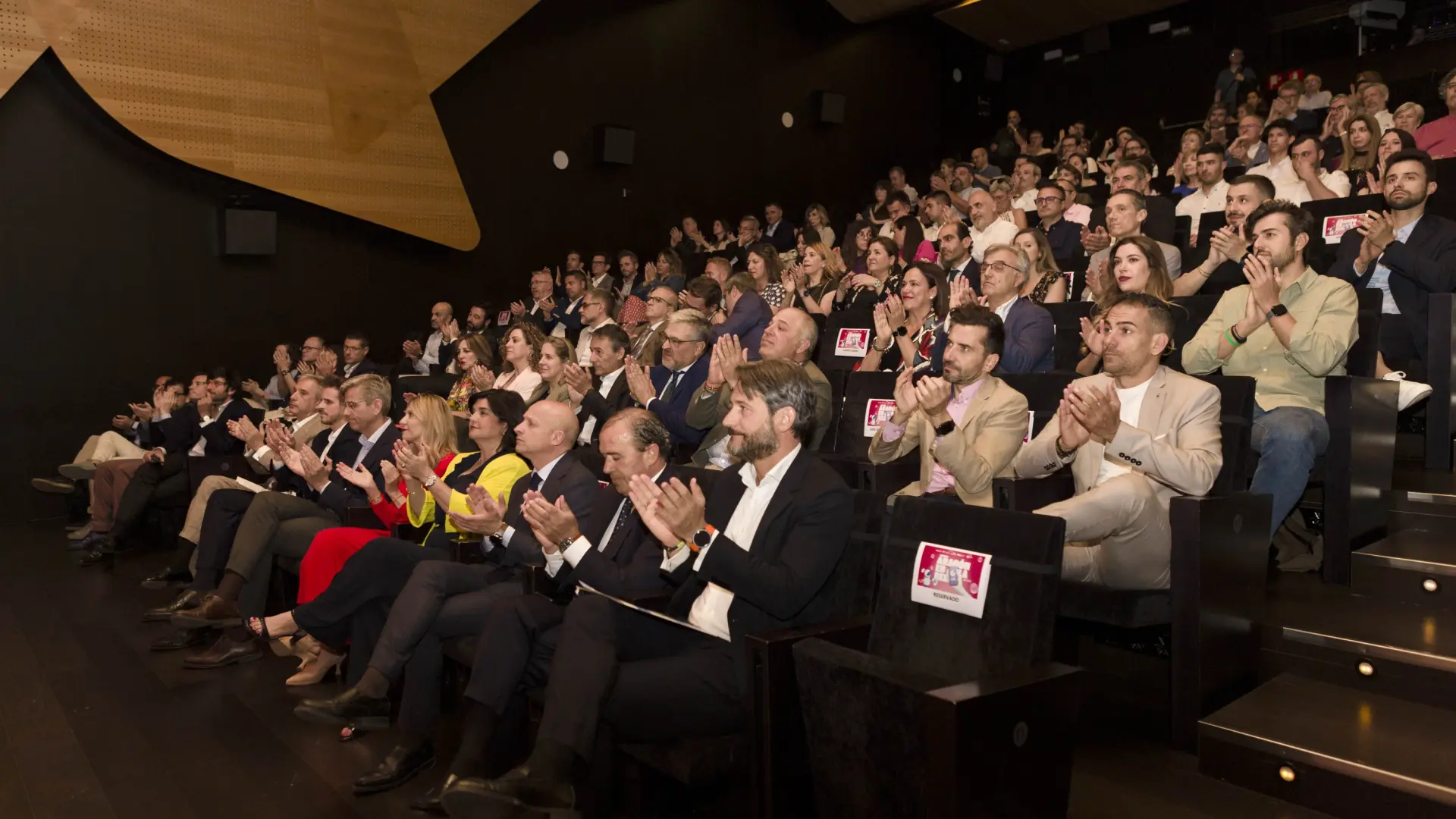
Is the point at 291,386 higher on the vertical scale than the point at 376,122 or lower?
lower

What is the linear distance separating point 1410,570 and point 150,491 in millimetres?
6007

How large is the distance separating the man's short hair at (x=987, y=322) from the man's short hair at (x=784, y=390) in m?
0.77

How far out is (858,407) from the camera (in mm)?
3637

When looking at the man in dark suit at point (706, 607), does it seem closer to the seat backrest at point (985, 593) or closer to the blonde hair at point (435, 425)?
the seat backrest at point (985, 593)

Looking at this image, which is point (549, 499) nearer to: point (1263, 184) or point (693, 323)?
point (693, 323)

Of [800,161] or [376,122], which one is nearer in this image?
[376,122]

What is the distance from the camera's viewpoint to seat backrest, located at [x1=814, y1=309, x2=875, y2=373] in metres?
4.71

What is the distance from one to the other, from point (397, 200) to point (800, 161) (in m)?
4.48

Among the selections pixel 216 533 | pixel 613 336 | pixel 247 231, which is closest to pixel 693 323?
pixel 613 336

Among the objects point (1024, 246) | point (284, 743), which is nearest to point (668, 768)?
point (284, 743)

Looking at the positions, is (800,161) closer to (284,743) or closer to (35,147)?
(35,147)

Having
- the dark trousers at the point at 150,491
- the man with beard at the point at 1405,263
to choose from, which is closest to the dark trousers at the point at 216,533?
the dark trousers at the point at 150,491

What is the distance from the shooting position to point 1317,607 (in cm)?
242

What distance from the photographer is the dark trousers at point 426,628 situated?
2750 millimetres
